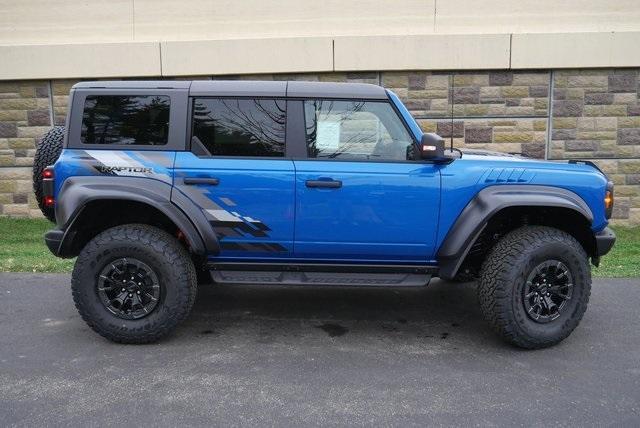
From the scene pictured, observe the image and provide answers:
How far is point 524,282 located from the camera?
12.8 feet

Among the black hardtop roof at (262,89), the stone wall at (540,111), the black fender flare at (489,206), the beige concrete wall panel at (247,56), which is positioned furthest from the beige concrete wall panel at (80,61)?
the black fender flare at (489,206)

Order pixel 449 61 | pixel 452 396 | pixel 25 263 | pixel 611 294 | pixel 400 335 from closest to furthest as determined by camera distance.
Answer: pixel 452 396, pixel 400 335, pixel 611 294, pixel 25 263, pixel 449 61

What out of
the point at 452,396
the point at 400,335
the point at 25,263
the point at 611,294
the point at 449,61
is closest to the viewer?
the point at 452,396

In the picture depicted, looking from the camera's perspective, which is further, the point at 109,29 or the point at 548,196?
the point at 109,29

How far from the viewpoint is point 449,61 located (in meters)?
7.83

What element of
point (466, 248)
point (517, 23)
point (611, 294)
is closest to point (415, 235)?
point (466, 248)

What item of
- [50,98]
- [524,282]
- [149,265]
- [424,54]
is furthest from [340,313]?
[50,98]

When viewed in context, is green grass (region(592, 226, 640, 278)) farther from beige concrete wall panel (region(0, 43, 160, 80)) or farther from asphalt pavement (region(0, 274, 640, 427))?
beige concrete wall panel (region(0, 43, 160, 80))

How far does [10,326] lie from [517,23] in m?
7.44

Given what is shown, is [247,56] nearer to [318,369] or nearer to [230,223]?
[230,223]

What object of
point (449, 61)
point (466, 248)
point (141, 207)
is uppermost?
point (449, 61)

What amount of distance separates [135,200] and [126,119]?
0.64 meters

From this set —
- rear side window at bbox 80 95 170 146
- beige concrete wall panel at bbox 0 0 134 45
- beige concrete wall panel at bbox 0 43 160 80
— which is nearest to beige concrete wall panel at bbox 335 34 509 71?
beige concrete wall panel at bbox 0 43 160 80

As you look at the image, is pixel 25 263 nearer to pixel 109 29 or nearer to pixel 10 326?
pixel 10 326
